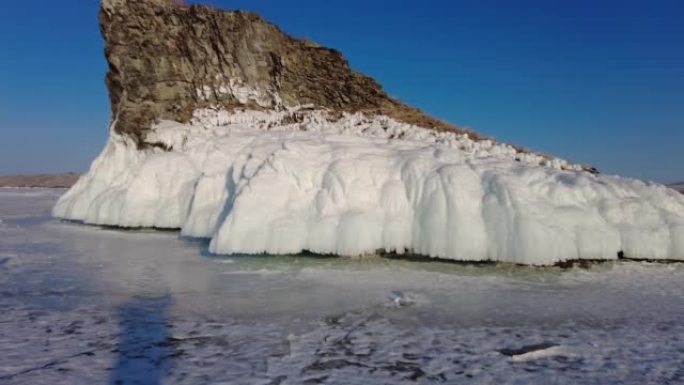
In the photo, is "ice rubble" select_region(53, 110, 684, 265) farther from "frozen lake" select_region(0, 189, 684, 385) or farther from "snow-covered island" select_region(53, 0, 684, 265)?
"frozen lake" select_region(0, 189, 684, 385)

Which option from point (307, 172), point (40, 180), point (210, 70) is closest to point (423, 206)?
point (307, 172)

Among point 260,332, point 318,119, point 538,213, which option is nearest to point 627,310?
point 538,213

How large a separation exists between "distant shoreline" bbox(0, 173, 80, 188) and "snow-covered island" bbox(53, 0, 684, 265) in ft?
132

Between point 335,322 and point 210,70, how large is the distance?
12861 millimetres

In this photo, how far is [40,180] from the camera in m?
55.2

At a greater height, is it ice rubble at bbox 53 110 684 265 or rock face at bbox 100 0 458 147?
rock face at bbox 100 0 458 147

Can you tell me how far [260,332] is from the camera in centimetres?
489

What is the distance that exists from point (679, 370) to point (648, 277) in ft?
13.2

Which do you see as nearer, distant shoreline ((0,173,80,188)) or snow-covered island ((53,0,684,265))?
snow-covered island ((53,0,684,265))

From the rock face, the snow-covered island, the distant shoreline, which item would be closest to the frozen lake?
the snow-covered island

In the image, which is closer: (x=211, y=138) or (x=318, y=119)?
(x=211, y=138)

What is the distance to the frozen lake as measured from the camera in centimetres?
396

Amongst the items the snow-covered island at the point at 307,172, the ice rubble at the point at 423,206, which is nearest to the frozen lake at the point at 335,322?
the ice rubble at the point at 423,206

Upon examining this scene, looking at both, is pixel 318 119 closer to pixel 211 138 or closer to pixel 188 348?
pixel 211 138
